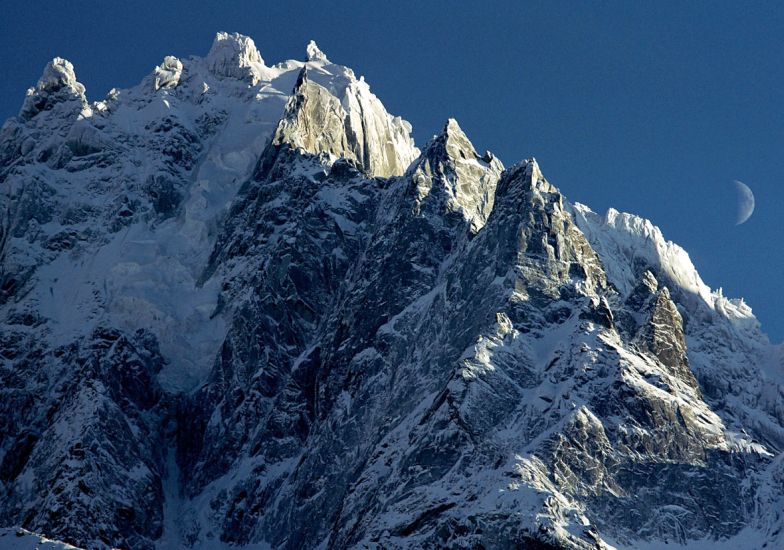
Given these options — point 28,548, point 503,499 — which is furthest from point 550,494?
point 28,548

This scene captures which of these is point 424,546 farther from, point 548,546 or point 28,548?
point 28,548

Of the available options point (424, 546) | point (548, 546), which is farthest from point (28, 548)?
point (548, 546)

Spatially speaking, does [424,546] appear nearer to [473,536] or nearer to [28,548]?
[473,536]

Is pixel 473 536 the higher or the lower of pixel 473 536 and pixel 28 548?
the higher

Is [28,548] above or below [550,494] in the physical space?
below

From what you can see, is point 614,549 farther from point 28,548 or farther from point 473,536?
point 28,548

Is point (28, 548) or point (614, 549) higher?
point (614, 549)
